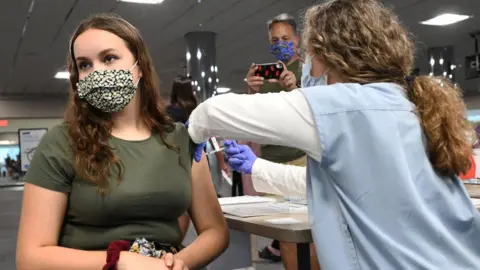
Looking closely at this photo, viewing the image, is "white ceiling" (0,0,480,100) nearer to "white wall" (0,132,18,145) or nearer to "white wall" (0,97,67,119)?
"white wall" (0,97,67,119)

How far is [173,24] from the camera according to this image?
24.6 ft

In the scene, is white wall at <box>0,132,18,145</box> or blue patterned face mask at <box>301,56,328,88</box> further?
white wall at <box>0,132,18,145</box>

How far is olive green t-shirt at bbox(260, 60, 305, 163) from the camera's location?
232cm

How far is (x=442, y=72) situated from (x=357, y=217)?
9613 millimetres

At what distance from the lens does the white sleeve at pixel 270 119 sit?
1.07 metres

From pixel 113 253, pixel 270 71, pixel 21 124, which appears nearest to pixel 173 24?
pixel 270 71

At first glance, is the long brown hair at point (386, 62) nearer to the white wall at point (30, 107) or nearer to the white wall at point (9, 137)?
the white wall at point (30, 107)

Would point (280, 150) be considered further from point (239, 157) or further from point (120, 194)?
point (120, 194)

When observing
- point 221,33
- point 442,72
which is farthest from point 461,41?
point 221,33

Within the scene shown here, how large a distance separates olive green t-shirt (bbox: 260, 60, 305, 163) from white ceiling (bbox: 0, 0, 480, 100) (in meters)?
3.57

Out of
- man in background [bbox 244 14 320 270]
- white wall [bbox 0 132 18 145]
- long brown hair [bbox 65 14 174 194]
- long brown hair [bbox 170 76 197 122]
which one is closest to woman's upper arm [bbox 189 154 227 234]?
long brown hair [bbox 65 14 174 194]

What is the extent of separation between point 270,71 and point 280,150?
14.6 inches

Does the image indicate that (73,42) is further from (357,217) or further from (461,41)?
(461,41)

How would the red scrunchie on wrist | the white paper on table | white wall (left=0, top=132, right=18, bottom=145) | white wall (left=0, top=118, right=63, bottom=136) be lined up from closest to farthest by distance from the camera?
the red scrunchie on wrist
the white paper on table
white wall (left=0, top=118, right=63, bottom=136)
white wall (left=0, top=132, right=18, bottom=145)
